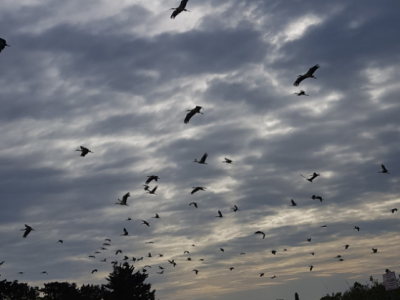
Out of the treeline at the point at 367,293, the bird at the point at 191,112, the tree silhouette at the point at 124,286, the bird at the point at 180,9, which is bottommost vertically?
the treeline at the point at 367,293

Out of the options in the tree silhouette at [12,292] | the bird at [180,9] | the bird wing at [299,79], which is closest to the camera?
the bird at [180,9]

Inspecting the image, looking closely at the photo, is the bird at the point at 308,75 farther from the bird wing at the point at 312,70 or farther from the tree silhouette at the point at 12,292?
the tree silhouette at the point at 12,292

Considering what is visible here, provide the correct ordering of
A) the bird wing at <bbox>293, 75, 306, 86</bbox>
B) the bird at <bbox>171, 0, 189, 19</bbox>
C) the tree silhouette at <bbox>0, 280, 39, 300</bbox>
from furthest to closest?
the tree silhouette at <bbox>0, 280, 39, 300</bbox> < the bird wing at <bbox>293, 75, 306, 86</bbox> < the bird at <bbox>171, 0, 189, 19</bbox>

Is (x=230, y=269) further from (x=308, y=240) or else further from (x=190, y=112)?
(x=190, y=112)

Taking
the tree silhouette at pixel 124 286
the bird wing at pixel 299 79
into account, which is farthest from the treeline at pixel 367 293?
the tree silhouette at pixel 124 286

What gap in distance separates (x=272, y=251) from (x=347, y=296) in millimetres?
20215

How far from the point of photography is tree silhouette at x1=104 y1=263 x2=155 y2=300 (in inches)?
3083

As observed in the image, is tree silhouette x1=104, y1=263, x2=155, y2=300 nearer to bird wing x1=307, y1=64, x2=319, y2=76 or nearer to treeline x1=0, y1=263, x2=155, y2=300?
treeline x1=0, y1=263, x2=155, y2=300

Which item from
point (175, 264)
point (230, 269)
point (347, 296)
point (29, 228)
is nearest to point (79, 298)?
point (175, 264)

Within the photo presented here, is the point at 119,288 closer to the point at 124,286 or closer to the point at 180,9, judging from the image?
the point at 124,286

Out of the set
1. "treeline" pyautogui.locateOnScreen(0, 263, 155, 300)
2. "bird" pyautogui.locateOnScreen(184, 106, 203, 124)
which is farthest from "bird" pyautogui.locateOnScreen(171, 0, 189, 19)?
"treeline" pyautogui.locateOnScreen(0, 263, 155, 300)

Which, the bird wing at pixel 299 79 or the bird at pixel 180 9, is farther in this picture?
the bird wing at pixel 299 79

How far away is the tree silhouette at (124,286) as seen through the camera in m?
78.3

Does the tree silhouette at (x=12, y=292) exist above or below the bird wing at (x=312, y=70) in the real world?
below
